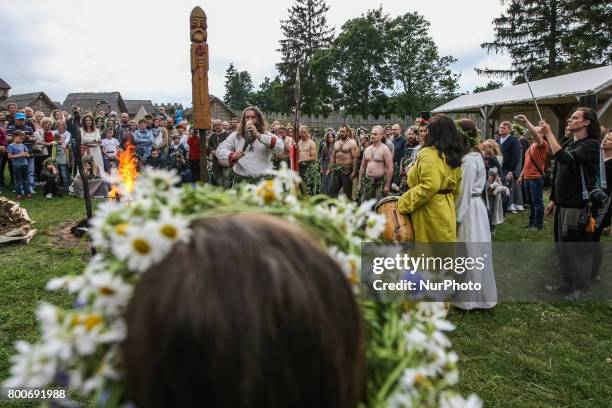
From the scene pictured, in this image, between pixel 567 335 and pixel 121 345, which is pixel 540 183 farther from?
pixel 121 345

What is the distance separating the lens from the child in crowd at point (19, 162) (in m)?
10.5

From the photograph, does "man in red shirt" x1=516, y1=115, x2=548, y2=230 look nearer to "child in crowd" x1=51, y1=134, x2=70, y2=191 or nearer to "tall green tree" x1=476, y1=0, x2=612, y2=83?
"child in crowd" x1=51, y1=134, x2=70, y2=191

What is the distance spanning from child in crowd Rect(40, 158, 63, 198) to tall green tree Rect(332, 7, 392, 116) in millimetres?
40401

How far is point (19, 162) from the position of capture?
416 inches

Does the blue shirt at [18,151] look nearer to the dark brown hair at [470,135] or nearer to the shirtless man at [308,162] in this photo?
the shirtless man at [308,162]

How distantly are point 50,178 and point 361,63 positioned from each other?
140ft

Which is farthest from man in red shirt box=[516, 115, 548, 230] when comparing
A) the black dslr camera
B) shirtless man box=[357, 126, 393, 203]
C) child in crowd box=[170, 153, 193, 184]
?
child in crowd box=[170, 153, 193, 184]

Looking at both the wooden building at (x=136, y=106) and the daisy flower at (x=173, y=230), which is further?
the wooden building at (x=136, y=106)

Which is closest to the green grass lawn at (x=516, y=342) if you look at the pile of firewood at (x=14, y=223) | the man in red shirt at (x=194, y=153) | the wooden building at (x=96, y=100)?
the pile of firewood at (x=14, y=223)

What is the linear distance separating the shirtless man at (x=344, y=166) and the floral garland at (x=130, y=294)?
795cm

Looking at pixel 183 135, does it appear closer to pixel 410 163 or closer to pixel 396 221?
pixel 410 163

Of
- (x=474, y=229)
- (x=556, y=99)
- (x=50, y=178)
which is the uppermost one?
(x=556, y=99)

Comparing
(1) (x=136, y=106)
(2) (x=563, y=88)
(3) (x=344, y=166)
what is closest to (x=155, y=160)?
(3) (x=344, y=166)

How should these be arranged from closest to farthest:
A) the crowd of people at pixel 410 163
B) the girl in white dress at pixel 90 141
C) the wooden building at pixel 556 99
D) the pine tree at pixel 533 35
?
1. the crowd of people at pixel 410 163
2. the girl in white dress at pixel 90 141
3. the wooden building at pixel 556 99
4. the pine tree at pixel 533 35
